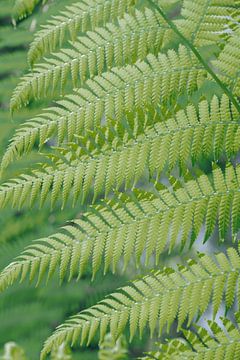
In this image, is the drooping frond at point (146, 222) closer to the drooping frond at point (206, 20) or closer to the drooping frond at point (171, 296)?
the drooping frond at point (171, 296)

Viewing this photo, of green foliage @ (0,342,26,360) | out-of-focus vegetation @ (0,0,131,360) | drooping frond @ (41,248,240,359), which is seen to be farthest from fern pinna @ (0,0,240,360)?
out-of-focus vegetation @ (0,0,131,360)

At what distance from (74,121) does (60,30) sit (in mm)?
110

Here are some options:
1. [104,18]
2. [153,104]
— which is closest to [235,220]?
[153,104]

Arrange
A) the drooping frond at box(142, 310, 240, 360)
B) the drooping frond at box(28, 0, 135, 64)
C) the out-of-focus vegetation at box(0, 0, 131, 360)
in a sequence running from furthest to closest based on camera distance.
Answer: the out-of-focus vegetation at box(0, 0, 131, 360)
the drooping frond at box(28, 0, 135, 64)
the drooping frond at box(142, 310, 240, 360)

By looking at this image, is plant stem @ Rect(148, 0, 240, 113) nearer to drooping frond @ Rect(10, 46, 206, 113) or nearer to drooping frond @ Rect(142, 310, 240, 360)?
drooping frond @ Rect(10, 46, 206, 113)

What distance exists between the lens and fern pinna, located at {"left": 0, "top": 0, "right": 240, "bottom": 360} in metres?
0.63

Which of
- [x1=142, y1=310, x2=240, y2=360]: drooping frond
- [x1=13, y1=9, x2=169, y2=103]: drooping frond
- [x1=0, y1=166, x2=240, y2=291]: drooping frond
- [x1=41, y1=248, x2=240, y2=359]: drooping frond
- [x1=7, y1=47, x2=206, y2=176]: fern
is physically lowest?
[x1=142, y1=310, x2=240, y2=360]: drooping frond

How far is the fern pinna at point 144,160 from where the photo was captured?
631mm

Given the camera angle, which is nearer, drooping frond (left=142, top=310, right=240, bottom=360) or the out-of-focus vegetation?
drooping frond (left=142, top=310, right=240, bottom=360)

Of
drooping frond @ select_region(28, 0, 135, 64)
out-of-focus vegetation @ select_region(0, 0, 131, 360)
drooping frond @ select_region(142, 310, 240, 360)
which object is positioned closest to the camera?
drooping frond @ select_region(142, 310, 240, 360)

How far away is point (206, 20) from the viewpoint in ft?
2.27

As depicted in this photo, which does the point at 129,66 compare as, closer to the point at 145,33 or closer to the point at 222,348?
the point at 145,33

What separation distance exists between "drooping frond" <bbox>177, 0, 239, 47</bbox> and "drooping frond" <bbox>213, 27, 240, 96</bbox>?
0.02 metres

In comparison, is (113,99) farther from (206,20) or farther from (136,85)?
(206,20)
